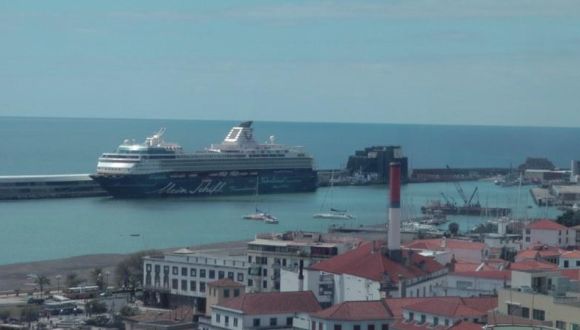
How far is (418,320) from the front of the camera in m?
13.7

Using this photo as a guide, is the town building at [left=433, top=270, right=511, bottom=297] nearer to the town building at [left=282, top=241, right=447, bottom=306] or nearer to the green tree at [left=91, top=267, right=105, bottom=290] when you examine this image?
the town building at [left=282, top=241, right=447, bottom=306]

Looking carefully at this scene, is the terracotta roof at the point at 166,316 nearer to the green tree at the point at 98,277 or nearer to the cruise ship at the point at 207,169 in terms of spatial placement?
the green tree at the point at 98,277

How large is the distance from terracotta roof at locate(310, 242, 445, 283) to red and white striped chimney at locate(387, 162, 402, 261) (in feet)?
0.58

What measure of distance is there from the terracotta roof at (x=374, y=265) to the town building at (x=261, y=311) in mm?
2022

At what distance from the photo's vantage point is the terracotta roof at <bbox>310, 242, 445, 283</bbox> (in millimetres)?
17578

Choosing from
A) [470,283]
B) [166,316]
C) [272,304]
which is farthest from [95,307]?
[470,283]

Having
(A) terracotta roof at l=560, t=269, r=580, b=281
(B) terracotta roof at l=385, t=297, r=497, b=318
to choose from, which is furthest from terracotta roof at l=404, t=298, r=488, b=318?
(A) terracotta roof at l=560, t=269, r=580, b=281

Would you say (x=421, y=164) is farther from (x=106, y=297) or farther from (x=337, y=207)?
(x=106, y=297)

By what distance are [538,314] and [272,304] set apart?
373 centimetres

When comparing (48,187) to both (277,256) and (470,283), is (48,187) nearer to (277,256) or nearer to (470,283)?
(277,256)

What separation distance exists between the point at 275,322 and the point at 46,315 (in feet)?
16.3

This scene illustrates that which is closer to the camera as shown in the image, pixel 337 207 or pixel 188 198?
pixel 337 207

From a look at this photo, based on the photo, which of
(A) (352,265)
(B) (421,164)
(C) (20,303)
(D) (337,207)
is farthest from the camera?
(B) (421,164)

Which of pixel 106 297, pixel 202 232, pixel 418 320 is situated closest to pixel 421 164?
pixel 202 232
